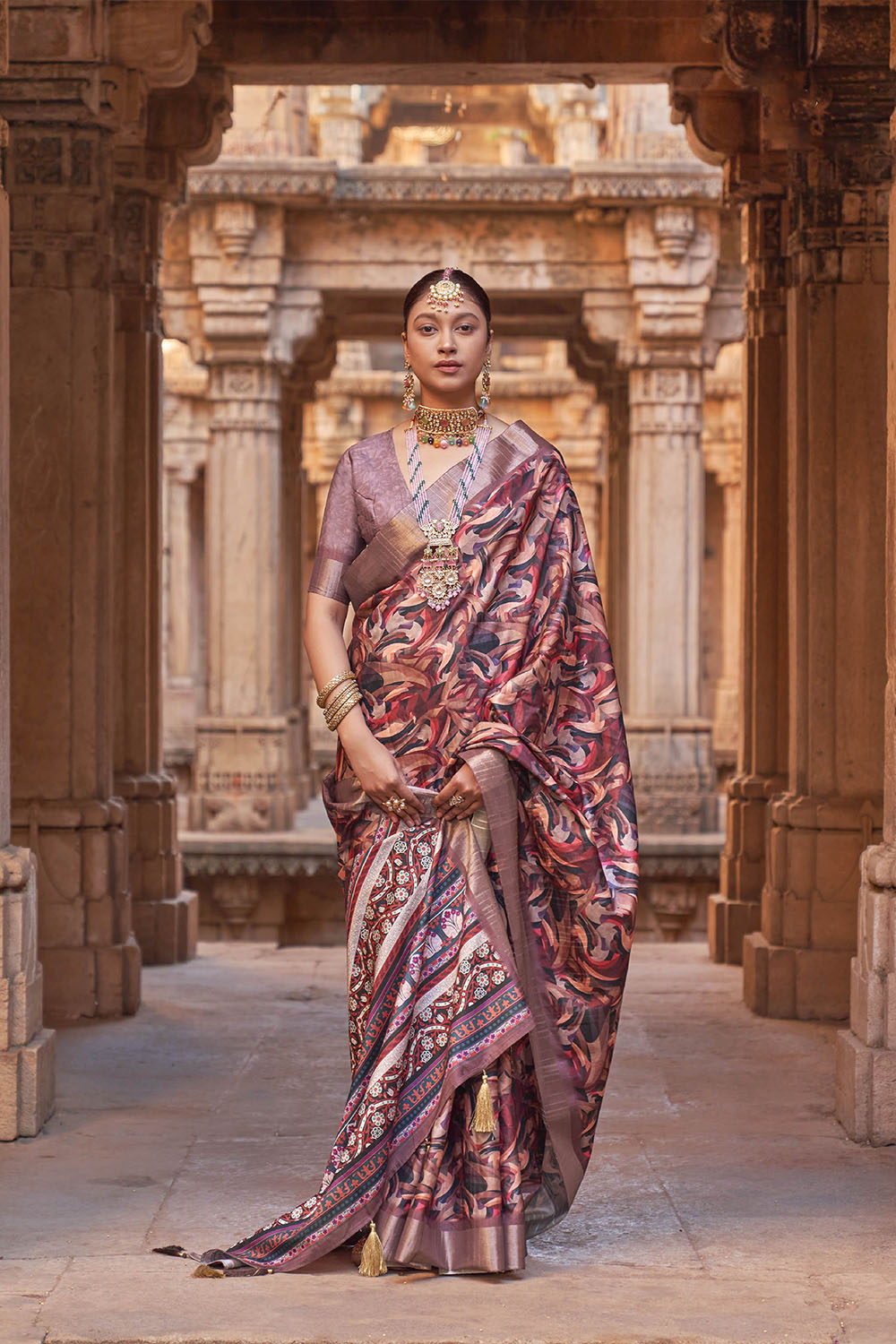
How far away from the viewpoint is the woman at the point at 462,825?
343 cm

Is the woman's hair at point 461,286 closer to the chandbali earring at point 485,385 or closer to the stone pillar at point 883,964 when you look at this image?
the chandbali earring at point 485,385

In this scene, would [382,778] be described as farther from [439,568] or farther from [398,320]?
[398,320]

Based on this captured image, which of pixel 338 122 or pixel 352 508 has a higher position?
Result: pixel 338 122

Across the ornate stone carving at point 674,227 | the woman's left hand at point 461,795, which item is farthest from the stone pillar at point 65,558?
the ornate stone carving at point 674,227

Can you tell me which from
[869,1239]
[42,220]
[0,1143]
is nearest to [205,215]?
[42,220]

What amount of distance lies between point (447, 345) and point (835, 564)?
115 inches

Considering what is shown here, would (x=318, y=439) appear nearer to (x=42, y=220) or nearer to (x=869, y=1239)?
(x=42, y=220)

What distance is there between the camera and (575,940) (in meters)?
3.64

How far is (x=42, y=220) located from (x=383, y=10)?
1748mm

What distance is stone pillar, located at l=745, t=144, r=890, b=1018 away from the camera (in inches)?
246

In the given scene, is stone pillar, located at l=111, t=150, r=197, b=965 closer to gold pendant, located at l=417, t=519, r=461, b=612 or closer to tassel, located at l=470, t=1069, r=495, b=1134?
gold pendant, located at l=417, t=519, r=461, b=612

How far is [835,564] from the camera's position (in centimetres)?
627

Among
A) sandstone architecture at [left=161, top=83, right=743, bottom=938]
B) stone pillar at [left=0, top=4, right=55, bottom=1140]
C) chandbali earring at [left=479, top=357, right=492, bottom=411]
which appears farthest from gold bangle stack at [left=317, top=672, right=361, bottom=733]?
sandstone architecture at [left=161, top=83, right=743, bottom=938]

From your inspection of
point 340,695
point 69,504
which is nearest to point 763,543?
point 69,504
